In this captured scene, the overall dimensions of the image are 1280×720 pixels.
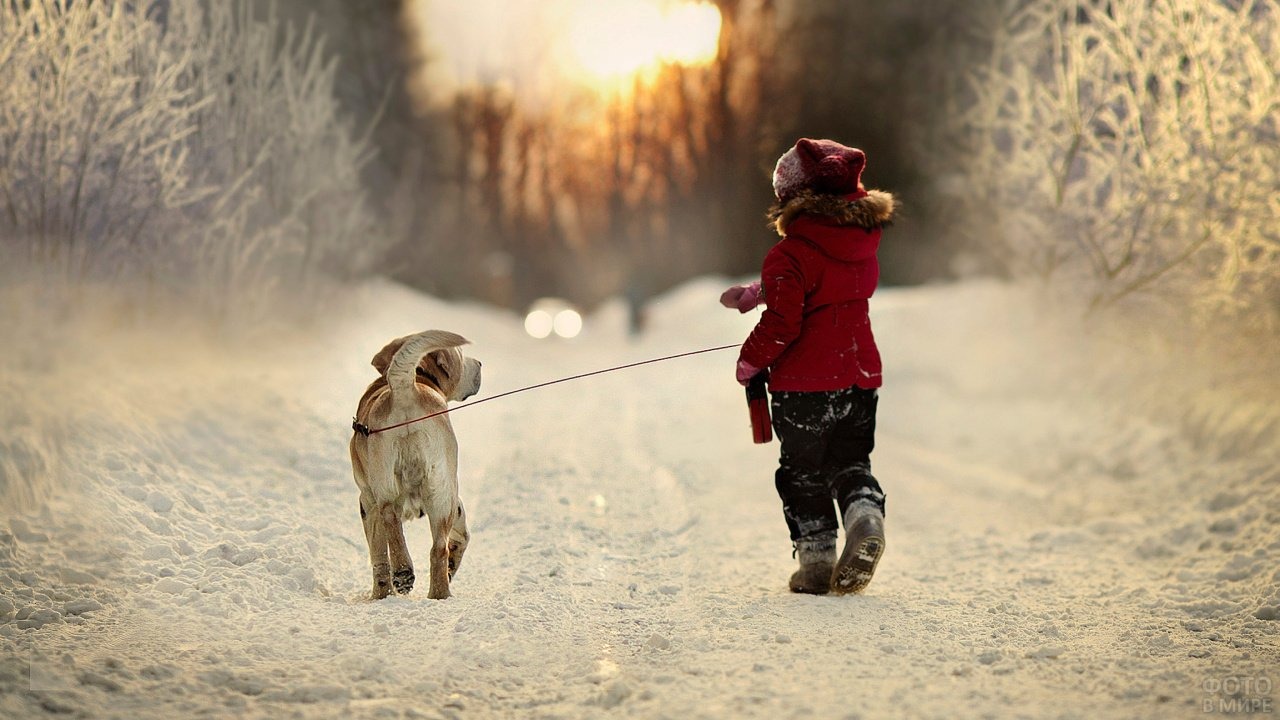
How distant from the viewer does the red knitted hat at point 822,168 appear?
11.7 feet

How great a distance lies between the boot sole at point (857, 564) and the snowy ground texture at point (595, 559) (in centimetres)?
7

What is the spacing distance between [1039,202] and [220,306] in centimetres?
761

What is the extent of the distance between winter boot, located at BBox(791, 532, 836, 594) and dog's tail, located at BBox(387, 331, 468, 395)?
1688 mm

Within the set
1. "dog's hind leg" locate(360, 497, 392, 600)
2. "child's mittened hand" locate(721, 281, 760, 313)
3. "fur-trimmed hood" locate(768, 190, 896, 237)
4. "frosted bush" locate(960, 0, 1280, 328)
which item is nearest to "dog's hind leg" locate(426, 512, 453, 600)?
"dog's hind leg" locate(360, 497, 392, 600)

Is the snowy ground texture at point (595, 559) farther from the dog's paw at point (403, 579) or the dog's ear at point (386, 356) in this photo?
the dog's ear at point (386, 356)

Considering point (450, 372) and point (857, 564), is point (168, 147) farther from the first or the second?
point (857, 564)

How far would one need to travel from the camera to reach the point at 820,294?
3.56 m

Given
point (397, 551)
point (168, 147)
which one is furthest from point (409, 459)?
point (168, 147)

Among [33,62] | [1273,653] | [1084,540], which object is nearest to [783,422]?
[1273,653]

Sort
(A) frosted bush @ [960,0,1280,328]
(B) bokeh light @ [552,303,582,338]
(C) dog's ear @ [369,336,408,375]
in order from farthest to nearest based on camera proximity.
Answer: (B) bokeh light @ [552,303,582,338] < (A) frosted bush @ [960,0,1280,328] < (C) dog's ear @ [369,336,408,375]

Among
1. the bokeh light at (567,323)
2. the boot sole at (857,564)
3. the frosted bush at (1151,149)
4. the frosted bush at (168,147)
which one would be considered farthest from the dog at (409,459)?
the bokeh light at (567,323)

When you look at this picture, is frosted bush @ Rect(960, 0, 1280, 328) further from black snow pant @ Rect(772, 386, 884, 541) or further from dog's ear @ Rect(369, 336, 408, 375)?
dog's ear @ Rect(369, 336, 408, 375)

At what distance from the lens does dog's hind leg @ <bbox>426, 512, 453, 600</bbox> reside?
3.16 meters

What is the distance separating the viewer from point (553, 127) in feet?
44.1
